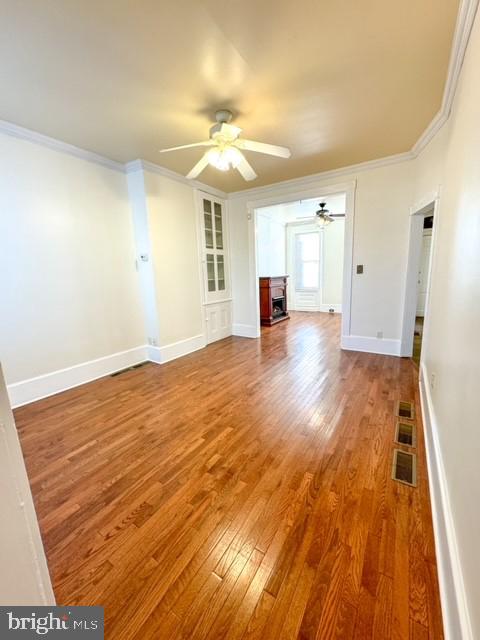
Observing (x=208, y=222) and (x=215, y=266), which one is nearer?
(x=208, y=222)

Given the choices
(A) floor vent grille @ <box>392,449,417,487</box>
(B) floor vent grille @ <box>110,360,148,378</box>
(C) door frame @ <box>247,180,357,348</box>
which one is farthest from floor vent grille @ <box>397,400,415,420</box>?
(B) floor vent grille @ <box>110,360,148,378</box>

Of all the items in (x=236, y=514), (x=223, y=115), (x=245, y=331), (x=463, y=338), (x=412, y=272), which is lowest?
(x=236, y=514)

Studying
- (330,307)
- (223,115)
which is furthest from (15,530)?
(330,307)

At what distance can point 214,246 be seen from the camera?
15.5 ft

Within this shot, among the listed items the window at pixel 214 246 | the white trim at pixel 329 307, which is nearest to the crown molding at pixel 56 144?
the window at pixel 214 246

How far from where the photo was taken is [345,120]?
8.40ft

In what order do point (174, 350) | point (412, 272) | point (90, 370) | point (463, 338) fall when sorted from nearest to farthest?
point (463, 338) → point (90, 370) → point (412, 272) → point (174, 350)

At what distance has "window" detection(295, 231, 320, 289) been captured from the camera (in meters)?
7.46

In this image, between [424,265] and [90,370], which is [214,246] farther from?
[424,265]

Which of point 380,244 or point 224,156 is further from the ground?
point 224,156

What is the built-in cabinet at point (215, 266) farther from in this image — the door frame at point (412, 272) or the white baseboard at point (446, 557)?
the white baseboard at point (446, 557)

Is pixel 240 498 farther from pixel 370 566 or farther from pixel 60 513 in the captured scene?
pixel 60 513

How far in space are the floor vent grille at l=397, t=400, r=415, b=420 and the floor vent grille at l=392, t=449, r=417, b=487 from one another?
519mm

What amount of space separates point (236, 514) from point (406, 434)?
4.83 ft
